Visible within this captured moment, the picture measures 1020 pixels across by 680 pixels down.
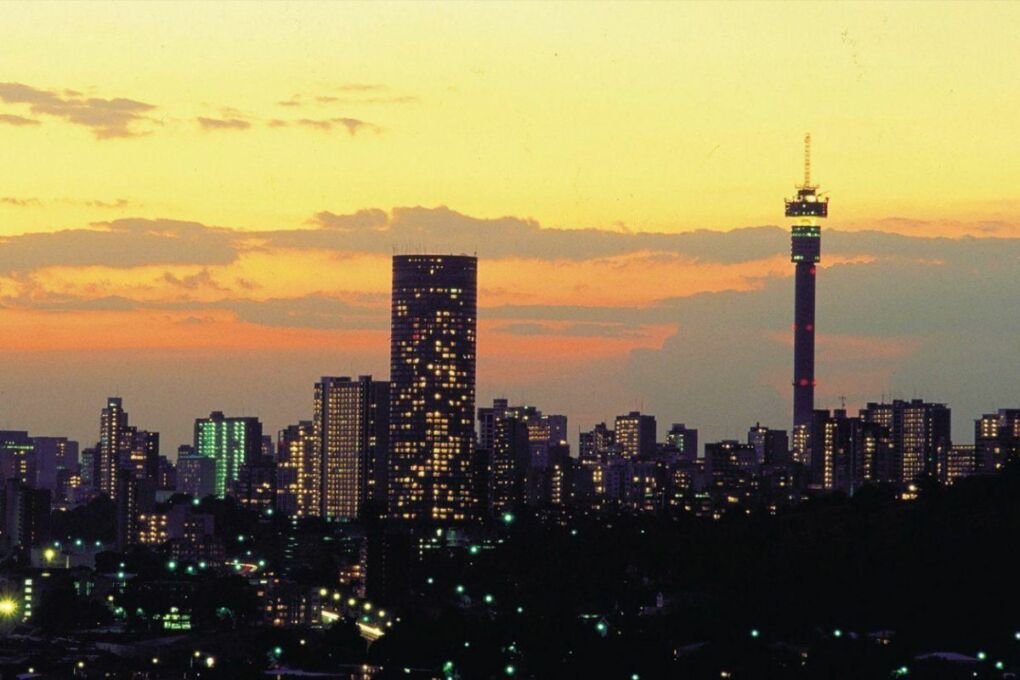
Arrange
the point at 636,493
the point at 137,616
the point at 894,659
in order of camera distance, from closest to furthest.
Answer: the point at 894,659 < the point at 137,616 < the point at 636,493

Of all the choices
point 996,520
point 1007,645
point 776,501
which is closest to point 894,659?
point 1007,645

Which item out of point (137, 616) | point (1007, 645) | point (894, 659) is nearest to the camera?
point (894, 659)

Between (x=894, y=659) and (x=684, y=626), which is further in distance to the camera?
(x=684, y=626)

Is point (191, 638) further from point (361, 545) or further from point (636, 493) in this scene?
point (636, 493)

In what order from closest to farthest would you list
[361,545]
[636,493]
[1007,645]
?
[1007,645] < [361,545] < [636,493]

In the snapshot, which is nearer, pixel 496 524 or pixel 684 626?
pixel 684 626

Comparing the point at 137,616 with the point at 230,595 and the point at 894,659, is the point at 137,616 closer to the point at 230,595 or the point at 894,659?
the point at 230,595

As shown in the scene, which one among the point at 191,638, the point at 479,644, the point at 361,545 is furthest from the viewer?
the point at 361,545

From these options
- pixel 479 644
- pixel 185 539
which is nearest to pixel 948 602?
pixel 479 644
